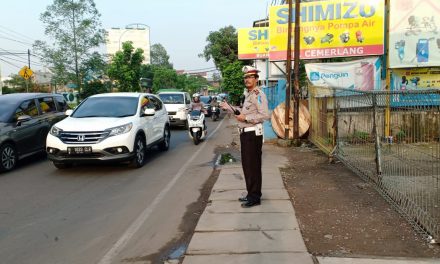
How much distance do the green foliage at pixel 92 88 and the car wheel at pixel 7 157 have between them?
21.1m

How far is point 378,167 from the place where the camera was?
6.95 m

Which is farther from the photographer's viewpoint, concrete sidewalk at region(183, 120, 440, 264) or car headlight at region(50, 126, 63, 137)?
car headlight at region(50, 126, 63, 137)

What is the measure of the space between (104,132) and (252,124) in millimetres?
4004

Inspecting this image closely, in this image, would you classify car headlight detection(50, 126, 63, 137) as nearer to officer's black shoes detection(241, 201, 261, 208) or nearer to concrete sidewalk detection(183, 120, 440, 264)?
concrete sidewalk detection(183, 120, 440, 264)

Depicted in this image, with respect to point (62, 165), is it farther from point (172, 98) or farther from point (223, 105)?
point (172, 98)

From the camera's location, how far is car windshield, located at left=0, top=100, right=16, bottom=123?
395 inches

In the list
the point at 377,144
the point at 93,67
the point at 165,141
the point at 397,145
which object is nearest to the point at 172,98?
the point at 165,141

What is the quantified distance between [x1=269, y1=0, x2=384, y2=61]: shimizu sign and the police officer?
1062 cm

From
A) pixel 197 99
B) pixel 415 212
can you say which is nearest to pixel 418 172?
pixel 415 212

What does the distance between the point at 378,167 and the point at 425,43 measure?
8.15 meters

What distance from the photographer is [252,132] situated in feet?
20.0

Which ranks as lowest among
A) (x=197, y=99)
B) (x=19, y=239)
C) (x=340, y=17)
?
(x=19, y=239)

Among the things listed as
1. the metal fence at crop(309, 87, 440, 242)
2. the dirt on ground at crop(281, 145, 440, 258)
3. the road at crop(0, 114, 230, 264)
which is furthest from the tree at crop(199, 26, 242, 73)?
the dirt on ground at crop(281, 145, 440, 258)

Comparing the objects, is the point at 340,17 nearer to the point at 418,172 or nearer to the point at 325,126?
the point at 325,126
